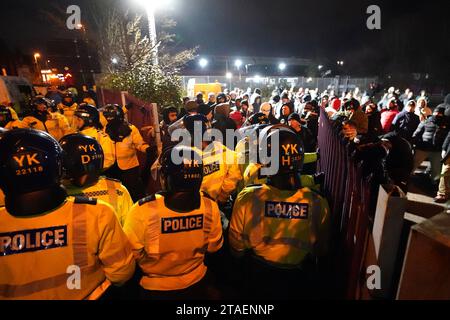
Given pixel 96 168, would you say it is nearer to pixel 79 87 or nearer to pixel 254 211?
pixel 254 211

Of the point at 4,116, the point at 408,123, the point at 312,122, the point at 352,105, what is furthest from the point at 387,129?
the point at 4,116

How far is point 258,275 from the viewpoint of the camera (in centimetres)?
244

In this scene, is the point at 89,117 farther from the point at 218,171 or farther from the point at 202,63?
the point at 202,63

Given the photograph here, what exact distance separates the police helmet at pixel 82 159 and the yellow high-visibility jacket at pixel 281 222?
148cm

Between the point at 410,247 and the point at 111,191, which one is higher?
the point at 410,247

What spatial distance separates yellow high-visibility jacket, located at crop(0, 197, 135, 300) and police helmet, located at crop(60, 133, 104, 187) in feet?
2.87

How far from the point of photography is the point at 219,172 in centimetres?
383

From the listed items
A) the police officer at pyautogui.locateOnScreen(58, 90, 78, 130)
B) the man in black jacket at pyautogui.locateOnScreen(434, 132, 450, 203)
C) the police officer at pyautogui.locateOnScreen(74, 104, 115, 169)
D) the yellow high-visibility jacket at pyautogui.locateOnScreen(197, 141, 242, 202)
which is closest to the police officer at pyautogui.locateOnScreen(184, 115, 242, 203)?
the yellow high-visibility jacket at pyautogui.locateOnScreen(197, 141, 242, 202)

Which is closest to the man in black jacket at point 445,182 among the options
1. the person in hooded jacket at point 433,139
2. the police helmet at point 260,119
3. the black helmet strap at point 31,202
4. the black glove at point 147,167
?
the person in hooded jacket at point 433,139

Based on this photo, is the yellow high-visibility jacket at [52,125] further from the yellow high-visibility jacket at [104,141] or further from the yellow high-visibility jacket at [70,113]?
the yellow high-visibility jacket at [104,141]

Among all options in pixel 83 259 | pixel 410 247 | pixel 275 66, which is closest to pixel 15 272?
pixel 83 259

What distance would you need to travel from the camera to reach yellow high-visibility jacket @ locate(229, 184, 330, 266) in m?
2.32

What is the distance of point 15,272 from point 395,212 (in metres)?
2.29

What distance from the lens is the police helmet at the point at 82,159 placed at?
2.62m
